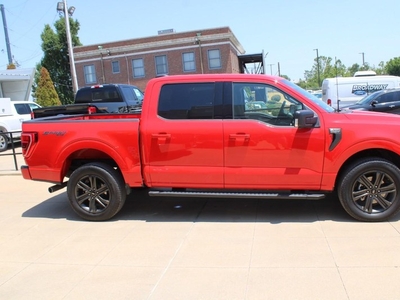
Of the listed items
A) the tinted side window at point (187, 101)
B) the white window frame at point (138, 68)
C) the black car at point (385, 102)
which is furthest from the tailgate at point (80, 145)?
the white window frame at point (138, 68)

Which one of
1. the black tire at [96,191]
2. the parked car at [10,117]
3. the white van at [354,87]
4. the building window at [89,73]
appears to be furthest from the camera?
the building window at [89,73]

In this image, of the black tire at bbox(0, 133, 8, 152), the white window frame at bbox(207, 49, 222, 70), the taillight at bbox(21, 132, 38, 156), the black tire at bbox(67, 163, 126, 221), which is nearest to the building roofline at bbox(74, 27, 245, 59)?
the white window frame at bbox(207, 49, 222, 70)

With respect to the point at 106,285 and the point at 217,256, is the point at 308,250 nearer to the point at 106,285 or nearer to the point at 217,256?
the point at 217,256

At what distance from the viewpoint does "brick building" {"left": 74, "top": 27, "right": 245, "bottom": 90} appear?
34.3 metres

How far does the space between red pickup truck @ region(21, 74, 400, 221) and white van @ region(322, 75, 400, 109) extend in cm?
1258

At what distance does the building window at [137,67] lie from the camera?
37.6m

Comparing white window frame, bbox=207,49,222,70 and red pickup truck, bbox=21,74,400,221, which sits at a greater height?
white window frame, bbox=207,49,222,70

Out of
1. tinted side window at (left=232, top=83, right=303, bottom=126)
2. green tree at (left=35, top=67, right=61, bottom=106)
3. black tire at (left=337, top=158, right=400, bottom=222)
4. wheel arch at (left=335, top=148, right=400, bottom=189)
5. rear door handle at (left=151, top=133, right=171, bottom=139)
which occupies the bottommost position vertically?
black tire at (left=337, top=158, right=400, bottom=222)

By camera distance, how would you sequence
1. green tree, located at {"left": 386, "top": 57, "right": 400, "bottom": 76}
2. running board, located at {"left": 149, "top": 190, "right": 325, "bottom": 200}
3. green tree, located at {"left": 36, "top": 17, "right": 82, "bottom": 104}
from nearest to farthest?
running board, located at {"left": 149, "top": 190, "right": 325, "bottom": 200} < green tree, located at {"left": 36, "top": 17, "right": 82, "bottom": 104} < green tree, located at {"left": 386, "top": 57, "right": 400, "bottom": 76}

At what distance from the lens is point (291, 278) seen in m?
3.34

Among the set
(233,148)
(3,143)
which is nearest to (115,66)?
(3,143)

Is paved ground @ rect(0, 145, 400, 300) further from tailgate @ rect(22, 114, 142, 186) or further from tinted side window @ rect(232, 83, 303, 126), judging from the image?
tinted side window @ rect(232, 83, 303, 126)

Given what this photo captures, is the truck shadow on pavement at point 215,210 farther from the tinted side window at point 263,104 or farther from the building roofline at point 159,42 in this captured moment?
the building roofline at point 159,42

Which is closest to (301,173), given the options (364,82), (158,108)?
(158,108)
